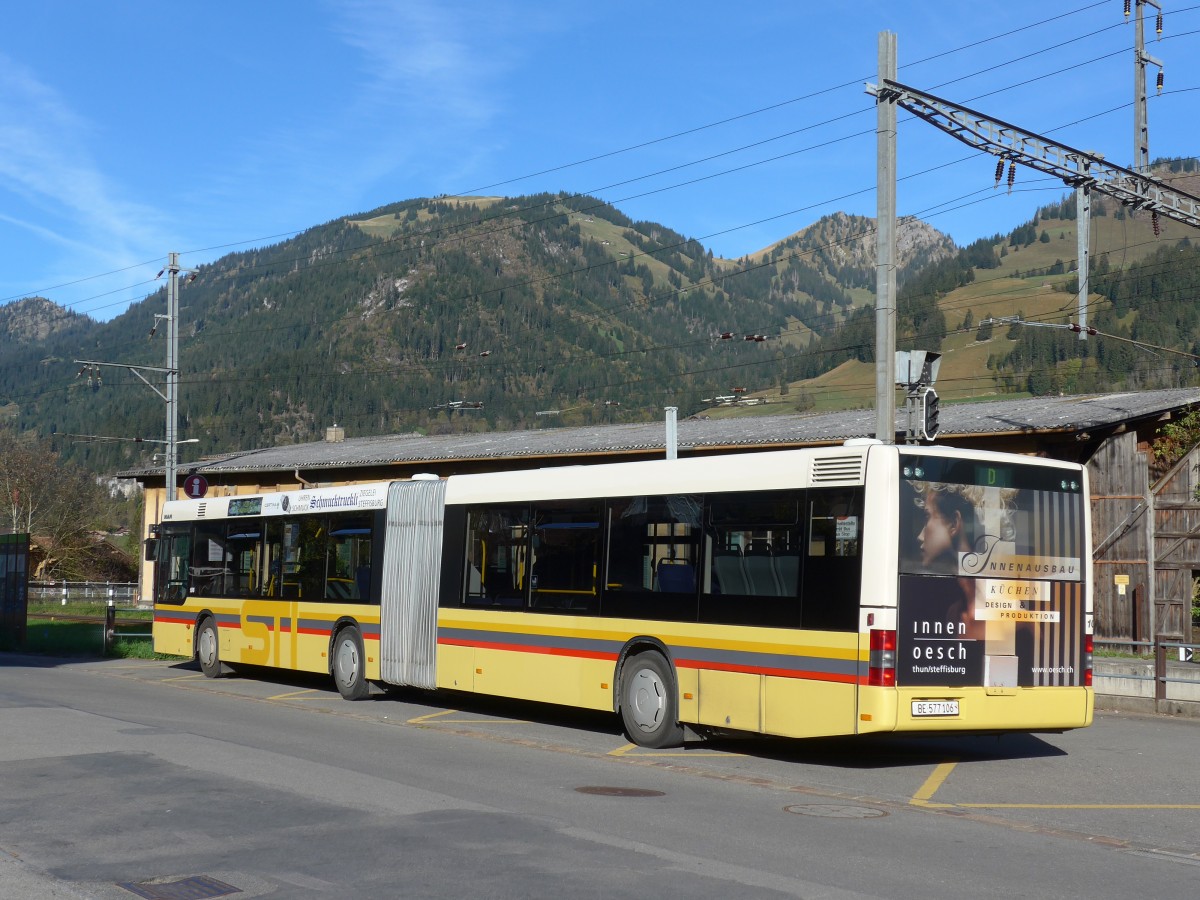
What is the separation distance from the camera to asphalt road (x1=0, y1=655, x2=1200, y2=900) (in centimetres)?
756

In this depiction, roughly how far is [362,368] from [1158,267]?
106 metres

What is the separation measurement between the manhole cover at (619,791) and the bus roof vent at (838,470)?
332 cm

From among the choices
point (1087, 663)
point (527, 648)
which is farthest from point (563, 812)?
point (527, 648)

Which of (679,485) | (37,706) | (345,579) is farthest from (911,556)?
(37,706)

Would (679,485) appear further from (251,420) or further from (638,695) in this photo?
(251,420)

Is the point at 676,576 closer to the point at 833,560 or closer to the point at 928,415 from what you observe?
the point at 833,560

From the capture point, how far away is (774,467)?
13.2 metres

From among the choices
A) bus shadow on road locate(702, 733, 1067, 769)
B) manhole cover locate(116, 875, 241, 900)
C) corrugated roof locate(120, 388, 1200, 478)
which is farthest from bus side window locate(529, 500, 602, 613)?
corrugated roof locate(120, 388, 1200, 478)

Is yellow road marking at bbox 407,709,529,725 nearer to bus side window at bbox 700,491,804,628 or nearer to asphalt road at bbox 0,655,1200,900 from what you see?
asphalt road at bbox 0,655,1200,900

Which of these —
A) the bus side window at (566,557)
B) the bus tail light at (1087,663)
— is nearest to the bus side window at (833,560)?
the bus tail light at (1087,663)

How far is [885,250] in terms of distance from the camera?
1844 centimetres

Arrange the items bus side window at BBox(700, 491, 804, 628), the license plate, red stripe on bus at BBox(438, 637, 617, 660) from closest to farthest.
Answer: the license plate → bus side window at BBox(700, 491, 804, 628) → red stripe on bus at BBox(438, 637, 617, 660)

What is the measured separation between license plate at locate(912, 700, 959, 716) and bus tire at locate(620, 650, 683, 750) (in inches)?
109

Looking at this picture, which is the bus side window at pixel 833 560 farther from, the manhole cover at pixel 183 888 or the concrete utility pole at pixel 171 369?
the concrete utility pole at pixel 171 369
